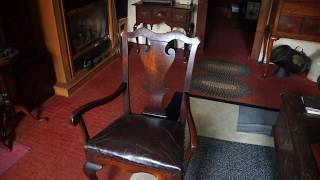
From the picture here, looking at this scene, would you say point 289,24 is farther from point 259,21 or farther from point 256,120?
point 256,120

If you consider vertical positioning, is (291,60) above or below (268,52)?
below

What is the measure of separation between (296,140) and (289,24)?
1.56 metres

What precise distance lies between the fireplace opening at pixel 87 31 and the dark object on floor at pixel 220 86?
112 cm

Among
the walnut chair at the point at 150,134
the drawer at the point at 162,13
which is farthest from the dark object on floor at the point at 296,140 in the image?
the drawer at the point at 162,13

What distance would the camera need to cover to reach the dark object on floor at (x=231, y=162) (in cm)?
158

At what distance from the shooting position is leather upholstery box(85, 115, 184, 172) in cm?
115

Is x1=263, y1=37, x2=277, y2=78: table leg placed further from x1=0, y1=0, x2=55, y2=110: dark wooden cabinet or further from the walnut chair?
x1=0, y1=0, x2=55, y2=110: dark wooden cabinet

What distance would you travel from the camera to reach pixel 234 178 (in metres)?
1.55

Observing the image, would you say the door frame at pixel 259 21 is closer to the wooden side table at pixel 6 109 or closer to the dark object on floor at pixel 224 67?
the dark object on floor at pixel 224 67

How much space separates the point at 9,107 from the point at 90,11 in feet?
4.33

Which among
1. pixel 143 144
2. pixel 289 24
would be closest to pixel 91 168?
pixel 143 144

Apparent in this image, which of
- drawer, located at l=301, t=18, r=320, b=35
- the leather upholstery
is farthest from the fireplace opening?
drawer, located at l=301, t=18, r=320, b=35

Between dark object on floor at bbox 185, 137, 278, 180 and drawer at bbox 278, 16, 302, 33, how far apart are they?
4.21ft

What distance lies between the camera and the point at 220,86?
102 inches
